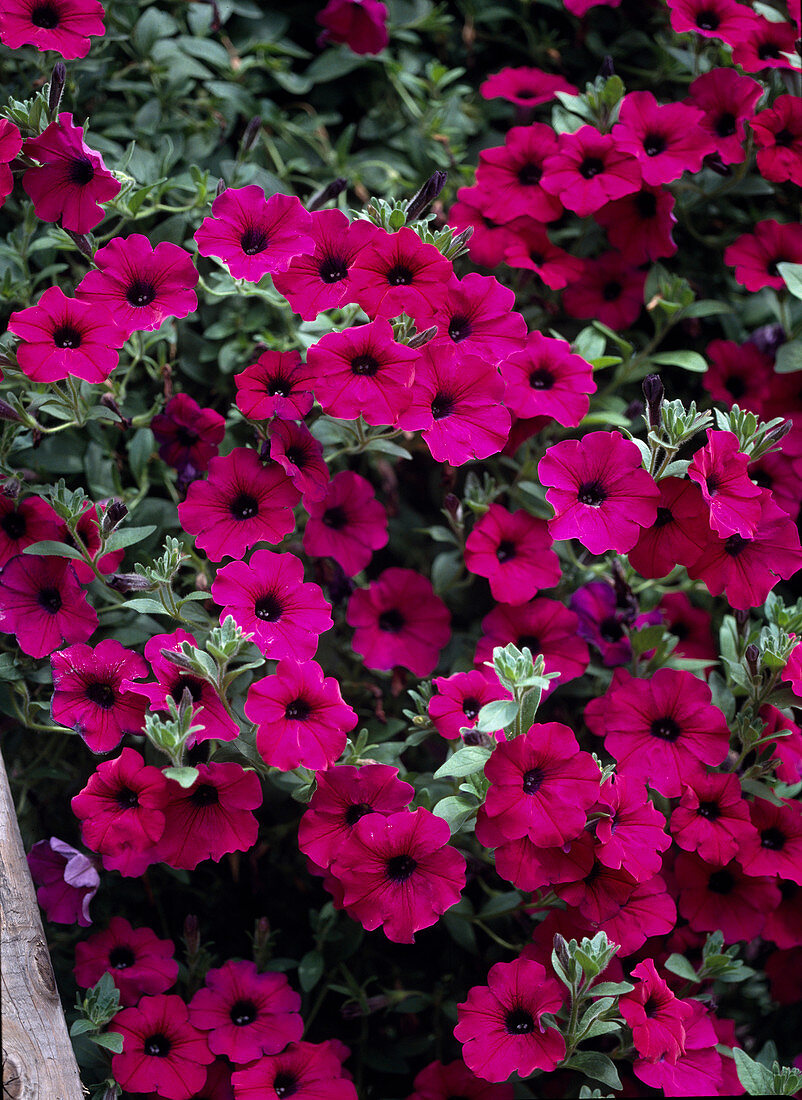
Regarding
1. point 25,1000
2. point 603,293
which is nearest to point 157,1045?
point 25,1000

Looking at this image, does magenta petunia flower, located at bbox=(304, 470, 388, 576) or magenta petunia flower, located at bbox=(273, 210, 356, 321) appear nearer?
magenta petunia flower, located at bbox=(273, 210, 356, 321)

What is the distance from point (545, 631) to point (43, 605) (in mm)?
767

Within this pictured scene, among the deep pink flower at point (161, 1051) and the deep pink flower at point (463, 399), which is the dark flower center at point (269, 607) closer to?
the deep pink flower at point (463, 399)

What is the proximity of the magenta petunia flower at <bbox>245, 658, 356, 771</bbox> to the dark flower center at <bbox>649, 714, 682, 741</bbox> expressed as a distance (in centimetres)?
49

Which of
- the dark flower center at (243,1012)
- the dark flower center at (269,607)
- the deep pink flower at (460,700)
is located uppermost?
the dark flower center at (269,607)

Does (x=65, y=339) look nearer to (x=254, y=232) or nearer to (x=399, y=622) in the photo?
(x=254, y=232)

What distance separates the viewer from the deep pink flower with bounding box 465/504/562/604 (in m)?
1.50

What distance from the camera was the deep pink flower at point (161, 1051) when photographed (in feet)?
4.06

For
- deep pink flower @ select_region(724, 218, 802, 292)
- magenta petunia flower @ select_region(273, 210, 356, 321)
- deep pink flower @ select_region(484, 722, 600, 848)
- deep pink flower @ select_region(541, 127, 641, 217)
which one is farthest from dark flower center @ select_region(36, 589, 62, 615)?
deep pink flower @ select_region(724, 218, 802, 292)

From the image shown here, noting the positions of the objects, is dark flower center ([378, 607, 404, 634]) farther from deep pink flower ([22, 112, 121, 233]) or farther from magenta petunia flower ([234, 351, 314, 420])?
deep pink flower ([22, 112, 121, 233])

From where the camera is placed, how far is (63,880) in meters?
1.37

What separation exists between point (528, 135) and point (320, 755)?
1137 mm

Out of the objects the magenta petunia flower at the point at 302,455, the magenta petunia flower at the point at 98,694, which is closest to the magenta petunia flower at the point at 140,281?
the magenta petunia flower at the point at 302,455

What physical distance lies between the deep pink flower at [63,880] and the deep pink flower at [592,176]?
4.17 feet
